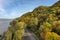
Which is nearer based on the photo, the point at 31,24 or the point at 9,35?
the point at 9,35

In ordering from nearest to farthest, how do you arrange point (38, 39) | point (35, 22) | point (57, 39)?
1. point (57, 39)
2. point (38, 39)
3. point (35, 22)

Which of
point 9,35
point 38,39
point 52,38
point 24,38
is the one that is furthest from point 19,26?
point 52,38

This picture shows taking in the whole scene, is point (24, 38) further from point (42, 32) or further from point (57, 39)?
point (57, 39)

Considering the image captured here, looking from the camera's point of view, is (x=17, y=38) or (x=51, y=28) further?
→ (x=17, y=38)

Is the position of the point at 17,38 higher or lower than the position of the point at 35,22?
lower

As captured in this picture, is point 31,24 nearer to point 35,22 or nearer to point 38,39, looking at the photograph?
point 35,22

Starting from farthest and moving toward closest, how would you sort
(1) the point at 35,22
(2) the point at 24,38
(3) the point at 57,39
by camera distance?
(1) the point at 35,22, (2) the point at 24,38, (3) the point at 57,39

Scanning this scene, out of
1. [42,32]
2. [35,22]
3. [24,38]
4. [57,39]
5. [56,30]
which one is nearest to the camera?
[57,39]

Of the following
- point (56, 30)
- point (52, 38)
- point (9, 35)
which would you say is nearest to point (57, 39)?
point (52, 38)

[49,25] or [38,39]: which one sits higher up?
[49,25]

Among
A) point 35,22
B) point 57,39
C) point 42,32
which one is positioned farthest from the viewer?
point 35,22
